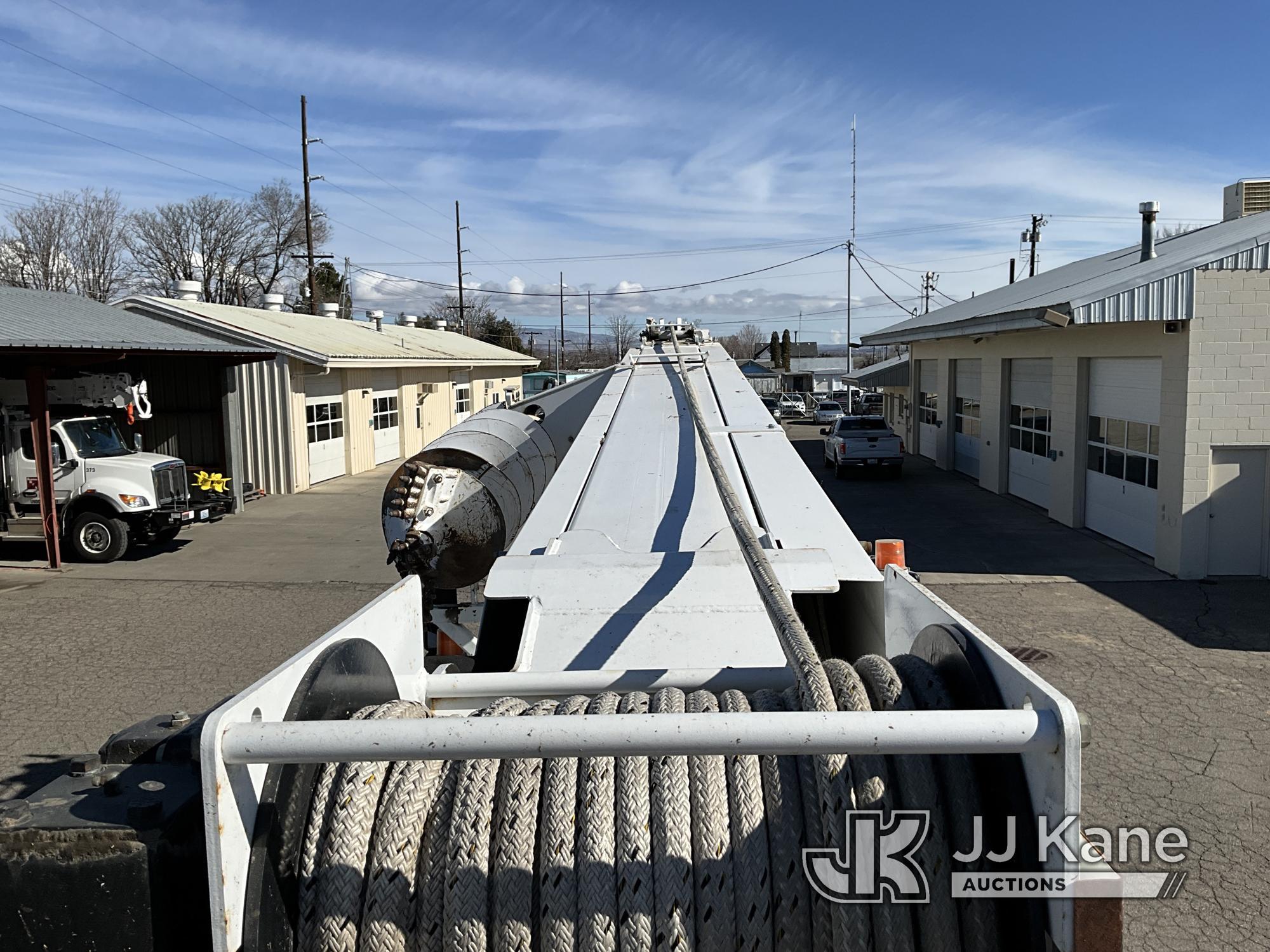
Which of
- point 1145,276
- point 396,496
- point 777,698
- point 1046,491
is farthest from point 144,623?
point 1046,491

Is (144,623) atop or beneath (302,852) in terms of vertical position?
beneath

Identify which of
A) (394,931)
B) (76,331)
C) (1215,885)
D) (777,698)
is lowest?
(1215,885)

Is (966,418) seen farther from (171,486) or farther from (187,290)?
(187,290)

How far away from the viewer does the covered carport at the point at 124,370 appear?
14.7 meters

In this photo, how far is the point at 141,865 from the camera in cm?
204

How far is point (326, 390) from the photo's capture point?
2567 cm

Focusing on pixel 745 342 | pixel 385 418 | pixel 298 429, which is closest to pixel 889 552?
pixel 298 429

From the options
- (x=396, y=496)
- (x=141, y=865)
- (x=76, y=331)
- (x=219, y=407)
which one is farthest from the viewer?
(x=219, y=407)

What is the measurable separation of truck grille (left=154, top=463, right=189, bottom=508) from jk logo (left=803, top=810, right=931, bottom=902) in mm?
15876

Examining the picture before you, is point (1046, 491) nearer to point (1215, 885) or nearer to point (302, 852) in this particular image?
point (1215, 885)

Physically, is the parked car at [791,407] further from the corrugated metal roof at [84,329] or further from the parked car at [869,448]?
the corrugated metal roof at [84,329]

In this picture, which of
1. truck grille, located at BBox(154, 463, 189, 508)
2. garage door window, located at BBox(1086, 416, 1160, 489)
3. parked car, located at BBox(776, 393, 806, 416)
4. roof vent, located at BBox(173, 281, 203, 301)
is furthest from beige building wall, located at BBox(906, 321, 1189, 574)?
parked car, located at BBox(776, 393, 806, 416)

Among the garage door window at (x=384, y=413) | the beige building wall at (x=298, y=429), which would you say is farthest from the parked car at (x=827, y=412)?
the beige building wall at (x=298, y=429)

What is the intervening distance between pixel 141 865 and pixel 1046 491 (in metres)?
20.1
